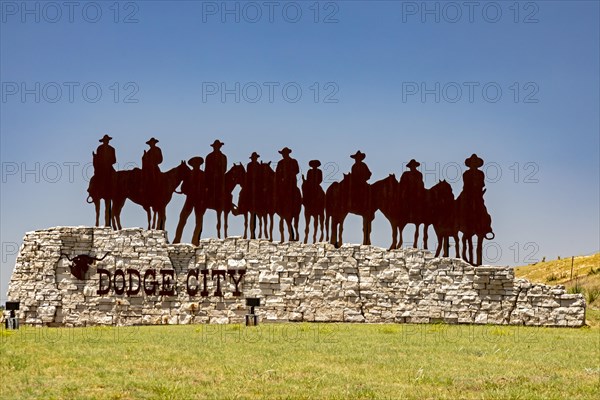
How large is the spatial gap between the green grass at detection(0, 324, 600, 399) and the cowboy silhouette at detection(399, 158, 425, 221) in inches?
240

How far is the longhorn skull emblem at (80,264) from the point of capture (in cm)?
2544

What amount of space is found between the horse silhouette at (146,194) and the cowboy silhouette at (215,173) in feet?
3.25

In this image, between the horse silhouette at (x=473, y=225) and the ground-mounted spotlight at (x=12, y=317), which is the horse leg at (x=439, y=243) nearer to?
the horse silhouette at (x=473, y=225)

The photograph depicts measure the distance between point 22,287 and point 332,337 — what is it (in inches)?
430

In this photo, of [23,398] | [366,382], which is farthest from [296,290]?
[23,398]

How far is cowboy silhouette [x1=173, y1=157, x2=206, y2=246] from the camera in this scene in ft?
86.2

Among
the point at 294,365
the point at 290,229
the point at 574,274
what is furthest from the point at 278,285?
the point at 574,274

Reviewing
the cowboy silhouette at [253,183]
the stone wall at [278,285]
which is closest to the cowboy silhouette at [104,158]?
the stone wall at [278,285]

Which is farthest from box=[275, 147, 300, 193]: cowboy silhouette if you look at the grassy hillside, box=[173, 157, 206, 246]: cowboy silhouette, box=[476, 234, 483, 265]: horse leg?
the grassy hillside

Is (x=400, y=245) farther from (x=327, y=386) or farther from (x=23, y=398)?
(x=23, y=398)

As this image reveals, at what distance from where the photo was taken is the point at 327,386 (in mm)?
12945

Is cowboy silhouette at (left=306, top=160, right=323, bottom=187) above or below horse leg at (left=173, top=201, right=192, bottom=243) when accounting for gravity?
above

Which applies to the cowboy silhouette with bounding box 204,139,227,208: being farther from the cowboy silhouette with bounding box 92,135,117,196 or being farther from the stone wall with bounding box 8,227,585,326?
the cowboy silhouette with bounding box 92,135,117,196

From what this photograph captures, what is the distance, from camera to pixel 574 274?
41.2 metres
